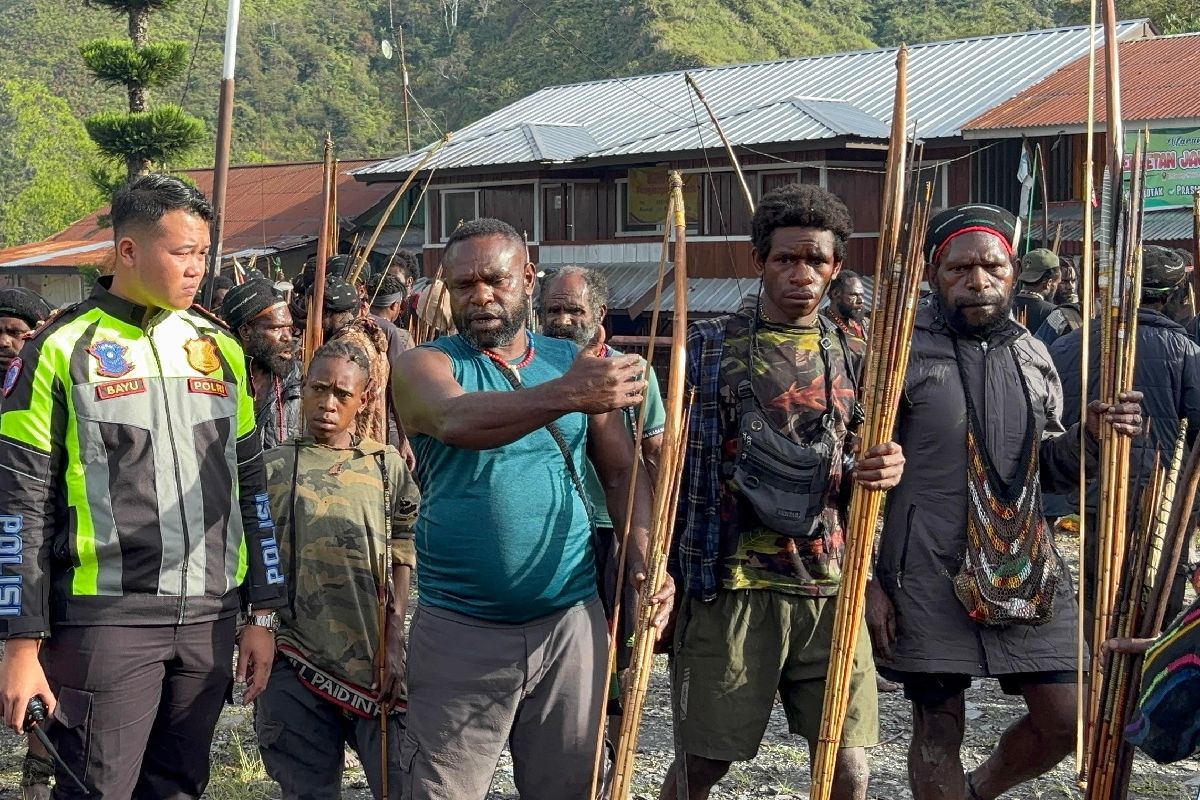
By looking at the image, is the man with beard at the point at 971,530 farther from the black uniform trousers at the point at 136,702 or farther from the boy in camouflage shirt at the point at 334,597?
the black uniform trousers at the point at 136,702

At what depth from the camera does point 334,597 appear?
4.11 meters

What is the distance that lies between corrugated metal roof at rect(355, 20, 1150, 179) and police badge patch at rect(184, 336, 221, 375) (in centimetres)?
1640

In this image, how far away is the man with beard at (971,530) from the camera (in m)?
3.85

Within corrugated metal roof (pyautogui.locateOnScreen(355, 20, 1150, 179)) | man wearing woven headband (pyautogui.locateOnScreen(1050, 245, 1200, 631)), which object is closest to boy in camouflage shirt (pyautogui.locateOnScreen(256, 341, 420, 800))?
man wearing woven headband (pyautogui.locateOnScreen(1050, 245, 1200, 631))

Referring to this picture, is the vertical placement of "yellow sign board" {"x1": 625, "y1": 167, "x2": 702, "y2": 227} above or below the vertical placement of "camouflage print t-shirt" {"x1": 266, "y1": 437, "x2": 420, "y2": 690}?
above

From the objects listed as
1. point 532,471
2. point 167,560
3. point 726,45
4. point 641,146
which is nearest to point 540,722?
point 532,471

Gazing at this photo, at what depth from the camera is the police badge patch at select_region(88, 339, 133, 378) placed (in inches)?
127

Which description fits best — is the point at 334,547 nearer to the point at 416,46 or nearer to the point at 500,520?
the point at 500,520

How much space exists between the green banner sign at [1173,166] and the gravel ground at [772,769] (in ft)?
43.7

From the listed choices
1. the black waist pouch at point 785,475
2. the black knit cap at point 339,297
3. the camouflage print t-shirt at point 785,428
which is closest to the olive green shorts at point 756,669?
the camouflage print t-shirt at point 785,428

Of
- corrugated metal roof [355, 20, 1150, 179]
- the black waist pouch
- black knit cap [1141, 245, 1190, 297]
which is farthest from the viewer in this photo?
corrugated metal roof [355, 20, 1150, 179]

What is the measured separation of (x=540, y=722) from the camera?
3.33 m

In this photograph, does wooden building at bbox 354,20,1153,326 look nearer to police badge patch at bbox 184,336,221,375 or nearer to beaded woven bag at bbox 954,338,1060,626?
beaded woven bag at bbox 954,338,1060,626

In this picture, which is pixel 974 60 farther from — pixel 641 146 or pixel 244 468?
pixel 244 468
